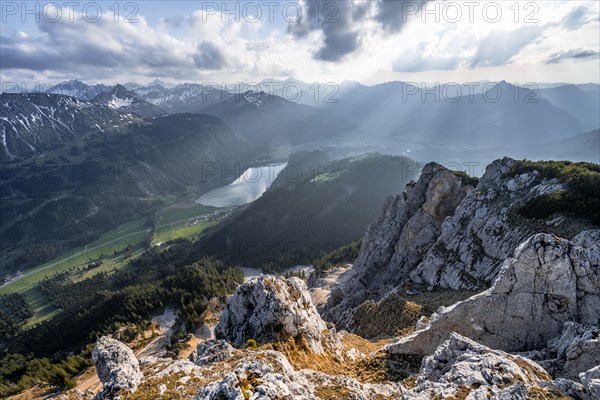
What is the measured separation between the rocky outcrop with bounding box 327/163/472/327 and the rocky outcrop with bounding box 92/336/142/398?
112ft

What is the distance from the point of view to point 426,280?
46625mm

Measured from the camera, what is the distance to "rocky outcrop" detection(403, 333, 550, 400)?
13.9m

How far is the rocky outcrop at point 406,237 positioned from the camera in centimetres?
5678

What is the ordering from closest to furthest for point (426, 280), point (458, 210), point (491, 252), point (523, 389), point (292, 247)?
1. point (523, 389)
2. point (491, 252)
3. point (426, 280)
4. point (458, 210)
5. point (292, 247)

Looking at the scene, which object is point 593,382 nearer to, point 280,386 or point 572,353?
point 572,353

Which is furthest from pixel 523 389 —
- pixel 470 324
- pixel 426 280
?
pixel 426 280

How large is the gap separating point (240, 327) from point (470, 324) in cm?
1964

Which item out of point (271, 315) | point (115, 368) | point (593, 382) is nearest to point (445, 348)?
point (593, 382)

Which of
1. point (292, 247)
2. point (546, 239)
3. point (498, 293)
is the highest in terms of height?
point (546, 239)

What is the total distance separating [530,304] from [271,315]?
64.0 ft

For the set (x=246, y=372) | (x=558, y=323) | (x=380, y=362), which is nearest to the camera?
(x=246, y=372)

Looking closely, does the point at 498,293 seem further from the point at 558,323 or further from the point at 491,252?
the point at 491,252

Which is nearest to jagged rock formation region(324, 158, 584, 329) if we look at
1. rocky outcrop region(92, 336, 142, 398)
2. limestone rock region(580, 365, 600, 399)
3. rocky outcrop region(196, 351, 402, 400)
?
limestone rock region(580, 365, 600, 399)

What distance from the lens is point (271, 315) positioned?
92.7 feet
